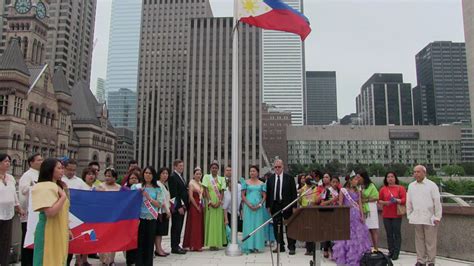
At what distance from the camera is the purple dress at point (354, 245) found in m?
6.95

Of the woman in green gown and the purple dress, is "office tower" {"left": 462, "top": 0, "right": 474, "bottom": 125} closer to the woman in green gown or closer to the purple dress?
the purple dress

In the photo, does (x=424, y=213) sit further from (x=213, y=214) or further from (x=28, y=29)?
(x=28, y=29)

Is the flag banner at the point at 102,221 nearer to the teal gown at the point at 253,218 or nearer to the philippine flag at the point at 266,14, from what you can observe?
the teal gown at the point at 253,218

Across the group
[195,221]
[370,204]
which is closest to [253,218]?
[195,221]

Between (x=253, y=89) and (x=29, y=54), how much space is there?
5535 centimetres

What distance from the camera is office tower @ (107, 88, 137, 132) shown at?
160000 millimetres

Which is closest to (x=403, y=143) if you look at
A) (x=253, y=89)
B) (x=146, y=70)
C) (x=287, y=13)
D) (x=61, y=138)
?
(x=253, y=89)

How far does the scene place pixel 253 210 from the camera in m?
8.47

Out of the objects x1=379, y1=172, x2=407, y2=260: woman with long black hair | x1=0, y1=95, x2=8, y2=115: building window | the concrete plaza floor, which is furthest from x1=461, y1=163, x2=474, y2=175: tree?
x1=379, y1=172, x2=407, y2=260: woman with long black hair

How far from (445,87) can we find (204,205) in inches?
8230

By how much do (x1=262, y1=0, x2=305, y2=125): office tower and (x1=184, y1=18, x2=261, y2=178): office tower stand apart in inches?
3541

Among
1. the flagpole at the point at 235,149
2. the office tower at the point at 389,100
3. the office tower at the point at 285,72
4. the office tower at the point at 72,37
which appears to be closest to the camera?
the flagpole at the point at 235,149

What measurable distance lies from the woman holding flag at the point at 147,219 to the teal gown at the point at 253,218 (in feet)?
8.44

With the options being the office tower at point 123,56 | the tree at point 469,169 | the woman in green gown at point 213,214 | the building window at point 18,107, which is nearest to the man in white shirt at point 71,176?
the woman in green gown at point 213,214
